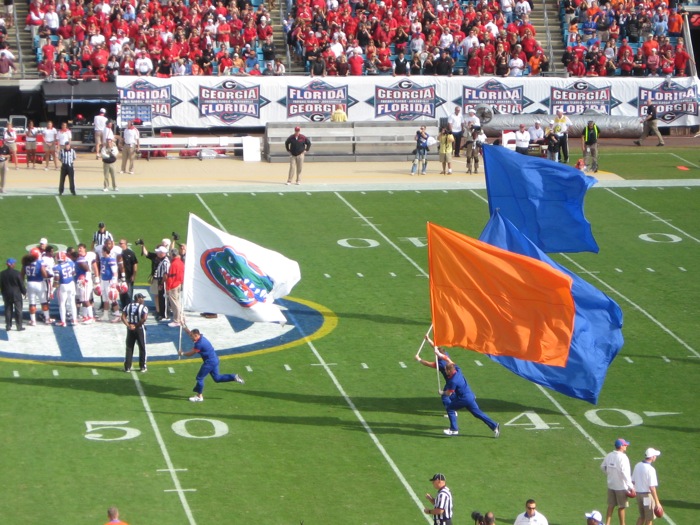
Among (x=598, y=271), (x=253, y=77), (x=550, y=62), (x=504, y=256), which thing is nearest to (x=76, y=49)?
(x=253, y=77)

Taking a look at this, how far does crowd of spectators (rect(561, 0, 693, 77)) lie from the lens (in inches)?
1863

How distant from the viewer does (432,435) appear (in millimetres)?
19766

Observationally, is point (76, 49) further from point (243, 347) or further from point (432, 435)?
point (432, 435)

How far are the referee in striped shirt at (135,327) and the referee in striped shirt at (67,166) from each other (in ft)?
39.9

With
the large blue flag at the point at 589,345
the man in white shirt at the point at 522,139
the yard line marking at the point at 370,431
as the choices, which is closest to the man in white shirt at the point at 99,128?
the man in white shirt at the point at 522,139

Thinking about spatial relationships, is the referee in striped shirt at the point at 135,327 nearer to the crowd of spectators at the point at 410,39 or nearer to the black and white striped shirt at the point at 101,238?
the black and white striped shirt at the point at 101,238

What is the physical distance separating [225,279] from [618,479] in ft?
23.4

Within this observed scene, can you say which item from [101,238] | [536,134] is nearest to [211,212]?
[101,238]

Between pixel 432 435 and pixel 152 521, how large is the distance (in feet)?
15.6

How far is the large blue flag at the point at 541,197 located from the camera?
24.3m

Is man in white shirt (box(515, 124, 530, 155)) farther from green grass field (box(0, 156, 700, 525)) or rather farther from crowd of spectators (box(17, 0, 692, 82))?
green grass field (box(0, 156, 700, 525))

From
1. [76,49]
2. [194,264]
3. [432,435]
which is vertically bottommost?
[432,435]

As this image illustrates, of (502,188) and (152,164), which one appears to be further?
(152,164)

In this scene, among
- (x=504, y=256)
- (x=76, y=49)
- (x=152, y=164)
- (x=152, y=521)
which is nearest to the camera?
(x=152, y=521)
